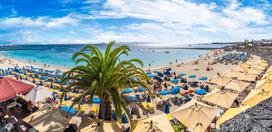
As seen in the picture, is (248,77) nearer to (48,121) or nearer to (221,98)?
(221,98)

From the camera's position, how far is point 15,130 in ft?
40.4

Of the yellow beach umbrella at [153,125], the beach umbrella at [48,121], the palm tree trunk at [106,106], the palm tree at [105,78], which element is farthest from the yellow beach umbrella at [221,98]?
the beach umbrella at [48,121]

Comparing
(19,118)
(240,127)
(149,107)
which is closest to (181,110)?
(240,127)

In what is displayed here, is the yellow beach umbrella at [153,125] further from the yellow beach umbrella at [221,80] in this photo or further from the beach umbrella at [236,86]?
the yellow beach umbrella at [221,80]

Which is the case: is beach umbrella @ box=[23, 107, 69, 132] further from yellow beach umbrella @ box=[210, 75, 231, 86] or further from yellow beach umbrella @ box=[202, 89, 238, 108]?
yellow beach umbrella @ box=[210, 75, 231, 86]

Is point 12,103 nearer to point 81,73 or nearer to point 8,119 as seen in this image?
point 8,119

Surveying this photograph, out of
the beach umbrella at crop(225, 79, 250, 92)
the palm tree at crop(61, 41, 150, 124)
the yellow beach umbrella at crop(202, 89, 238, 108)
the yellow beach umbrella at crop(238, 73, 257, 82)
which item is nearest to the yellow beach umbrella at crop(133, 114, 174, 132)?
the palm tree at crop(61, 41, 150, 124)

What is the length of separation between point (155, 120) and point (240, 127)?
3.54 m

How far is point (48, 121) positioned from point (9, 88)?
18.4 feet

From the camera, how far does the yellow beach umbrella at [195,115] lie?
419 inches

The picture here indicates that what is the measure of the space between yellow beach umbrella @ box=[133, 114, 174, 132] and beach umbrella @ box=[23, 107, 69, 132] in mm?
3713

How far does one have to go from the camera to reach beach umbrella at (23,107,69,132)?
9680 mm

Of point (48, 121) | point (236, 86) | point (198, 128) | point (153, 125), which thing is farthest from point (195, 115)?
point (236, 86)

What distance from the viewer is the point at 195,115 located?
10.9 m
